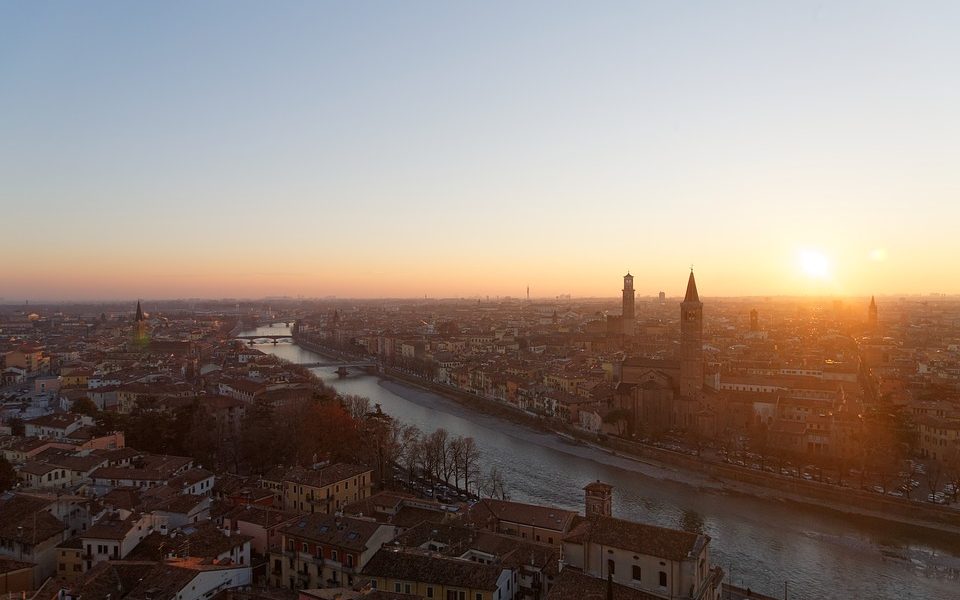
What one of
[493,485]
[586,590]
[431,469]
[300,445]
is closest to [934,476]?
[493,485]

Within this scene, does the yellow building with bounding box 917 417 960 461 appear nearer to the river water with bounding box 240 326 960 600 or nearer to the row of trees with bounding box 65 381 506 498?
the river water with bounding box 240 326 960 600

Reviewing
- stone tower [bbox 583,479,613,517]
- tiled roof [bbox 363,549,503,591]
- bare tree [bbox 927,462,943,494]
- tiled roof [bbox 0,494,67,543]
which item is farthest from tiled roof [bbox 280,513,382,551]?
bare tree [bbox 927,462,943,494]

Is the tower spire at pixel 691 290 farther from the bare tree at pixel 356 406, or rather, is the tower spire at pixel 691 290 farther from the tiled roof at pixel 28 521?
the tiled roof at pixel 28 521

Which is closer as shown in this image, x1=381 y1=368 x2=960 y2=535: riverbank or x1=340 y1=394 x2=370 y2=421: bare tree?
x1=381 y1=368 x2=960 y2=535: riverbank

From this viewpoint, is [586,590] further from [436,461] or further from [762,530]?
[436,461]

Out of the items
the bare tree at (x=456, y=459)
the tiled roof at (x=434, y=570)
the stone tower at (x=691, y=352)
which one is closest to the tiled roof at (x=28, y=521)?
the tiled roof at (x=434, y=570)
